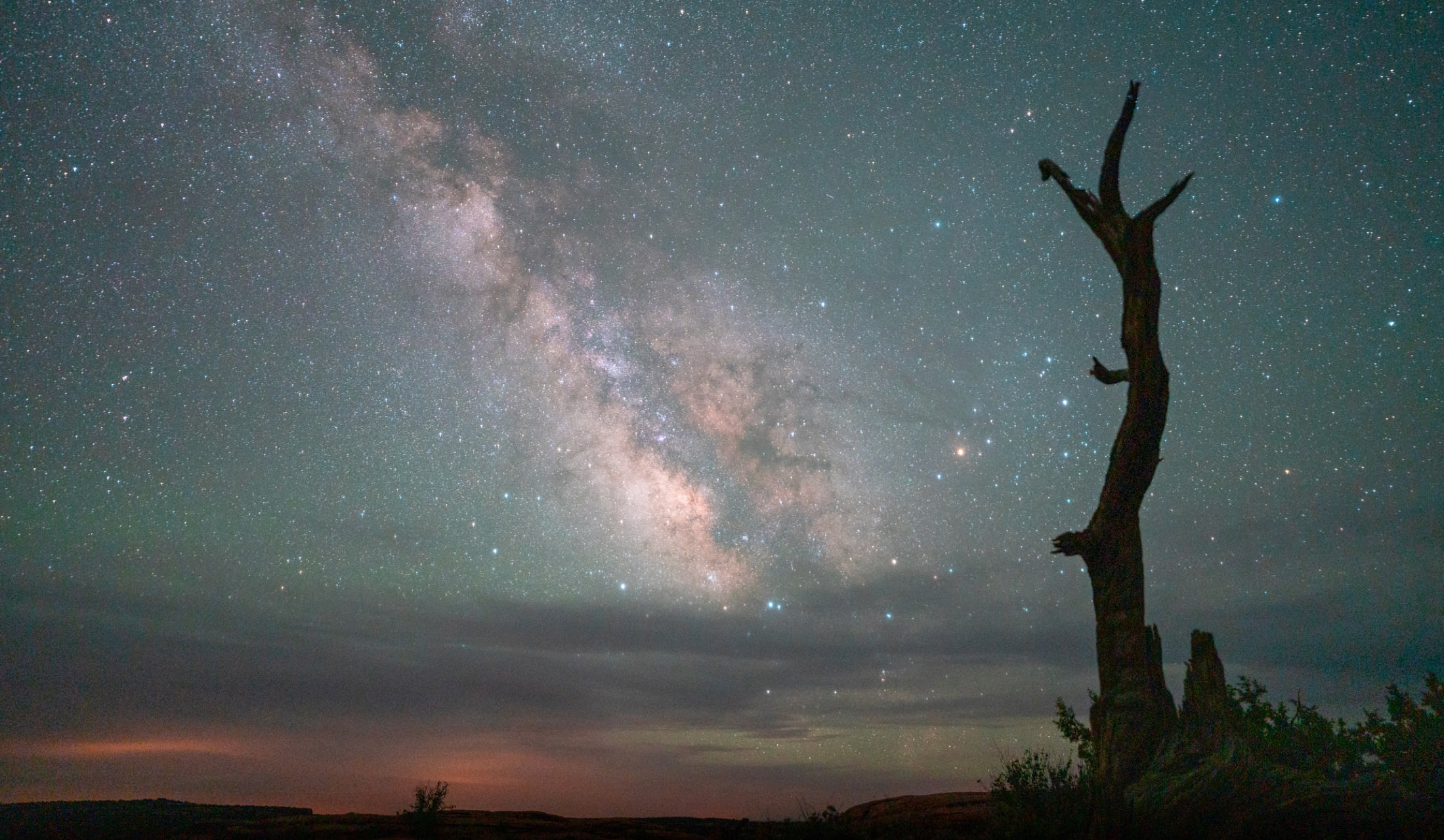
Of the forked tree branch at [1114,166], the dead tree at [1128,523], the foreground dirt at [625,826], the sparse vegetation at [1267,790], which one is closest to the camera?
the sparse vegetation at [1267,790]

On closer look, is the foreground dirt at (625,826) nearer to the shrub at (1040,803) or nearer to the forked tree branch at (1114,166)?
the shrub at (1040,803)

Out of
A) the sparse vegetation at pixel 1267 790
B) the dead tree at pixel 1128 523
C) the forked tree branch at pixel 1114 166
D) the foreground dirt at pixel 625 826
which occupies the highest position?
the forked tree branch at pixel 1114 166

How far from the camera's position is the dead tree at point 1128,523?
39.5 feet

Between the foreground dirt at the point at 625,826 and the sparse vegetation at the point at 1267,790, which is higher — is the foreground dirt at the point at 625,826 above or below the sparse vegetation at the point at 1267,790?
below

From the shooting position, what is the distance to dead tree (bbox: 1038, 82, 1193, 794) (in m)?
12.0

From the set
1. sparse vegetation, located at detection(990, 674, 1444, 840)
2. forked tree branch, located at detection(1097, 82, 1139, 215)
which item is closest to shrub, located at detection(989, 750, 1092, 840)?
sparse vegetation, located at detection(990, 674, 1444, 840)

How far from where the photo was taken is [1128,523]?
13211 mm

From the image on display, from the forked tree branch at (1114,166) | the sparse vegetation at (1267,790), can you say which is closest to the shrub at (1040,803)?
the sparse vegetation at (1267,790)

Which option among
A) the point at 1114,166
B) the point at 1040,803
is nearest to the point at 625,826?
the point at 1040,803

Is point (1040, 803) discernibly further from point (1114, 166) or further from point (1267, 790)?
point (1114, 166)

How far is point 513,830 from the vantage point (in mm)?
11711

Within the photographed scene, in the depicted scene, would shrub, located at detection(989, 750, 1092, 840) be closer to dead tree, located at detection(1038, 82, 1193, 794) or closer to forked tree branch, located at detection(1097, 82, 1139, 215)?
dead tree, located at detection(1038, 82, 1193, 794)

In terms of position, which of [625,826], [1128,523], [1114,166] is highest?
[1114,166]

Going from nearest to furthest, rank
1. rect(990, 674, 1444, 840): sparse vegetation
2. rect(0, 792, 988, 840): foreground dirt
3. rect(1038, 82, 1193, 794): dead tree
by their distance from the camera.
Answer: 1. rect(990, 674, 1444, 840): sparse vegetation
2. rect(0, 792, 988, 840): foreground dirt
3. rect(1038, 82, 1193, 794): dead tree
